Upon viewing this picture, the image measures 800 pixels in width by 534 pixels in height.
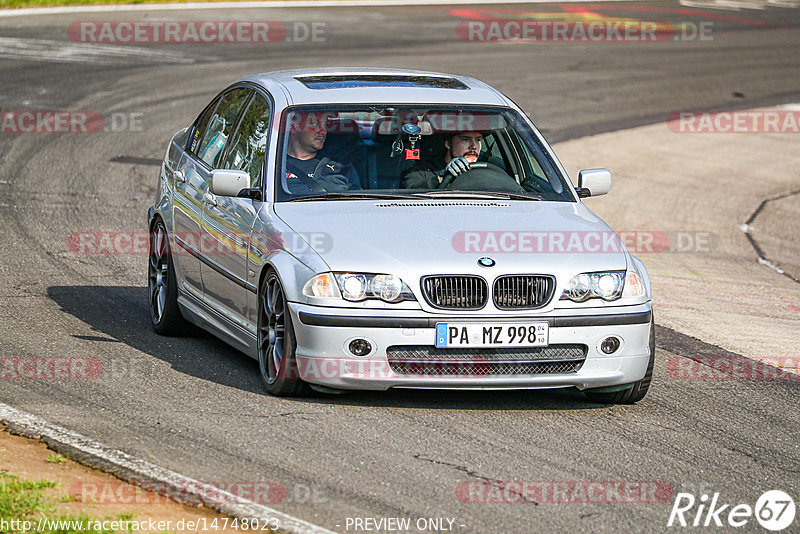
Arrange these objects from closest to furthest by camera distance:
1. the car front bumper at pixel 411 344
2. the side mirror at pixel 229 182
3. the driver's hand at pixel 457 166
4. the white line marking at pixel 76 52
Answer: the car front bumper at pixel 411 344, the side mirror at pixel 229 182, the driver's hand at pixel 457 166, the white line marking at pixel 76 52

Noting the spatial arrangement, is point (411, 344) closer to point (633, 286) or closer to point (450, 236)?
point (450, 236)

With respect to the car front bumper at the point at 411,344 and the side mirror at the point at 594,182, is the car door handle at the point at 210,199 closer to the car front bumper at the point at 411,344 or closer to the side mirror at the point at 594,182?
the car front bumper at the point at 411,344

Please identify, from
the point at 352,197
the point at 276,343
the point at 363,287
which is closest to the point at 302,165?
the point at 352,197

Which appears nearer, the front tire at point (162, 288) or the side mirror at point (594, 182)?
the side mirror at point (594, 182)

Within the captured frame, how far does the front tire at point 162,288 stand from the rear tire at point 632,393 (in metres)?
2.97

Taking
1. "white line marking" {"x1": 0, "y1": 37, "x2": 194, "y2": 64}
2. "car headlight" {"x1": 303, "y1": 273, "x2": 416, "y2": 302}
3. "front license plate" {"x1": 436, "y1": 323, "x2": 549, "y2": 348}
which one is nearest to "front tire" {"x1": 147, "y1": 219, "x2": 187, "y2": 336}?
"car headlight" {"x1": 303, "y1": 273, "x2": 416, "y2": 302}

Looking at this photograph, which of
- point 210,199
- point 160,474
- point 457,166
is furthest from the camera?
point 210,199

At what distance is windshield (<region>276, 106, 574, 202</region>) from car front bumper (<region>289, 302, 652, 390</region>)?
116 centimetres

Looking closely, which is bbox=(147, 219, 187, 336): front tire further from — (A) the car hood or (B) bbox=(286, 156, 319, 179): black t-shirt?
(A) the car hood

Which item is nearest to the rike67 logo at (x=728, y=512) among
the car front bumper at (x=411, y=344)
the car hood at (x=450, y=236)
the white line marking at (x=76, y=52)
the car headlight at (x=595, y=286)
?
the car front bumper at (x=411, y=344)

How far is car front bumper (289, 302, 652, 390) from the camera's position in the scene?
707 centimetres

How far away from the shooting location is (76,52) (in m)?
24.4

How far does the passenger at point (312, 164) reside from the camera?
8.14m

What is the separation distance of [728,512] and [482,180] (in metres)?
3.18
